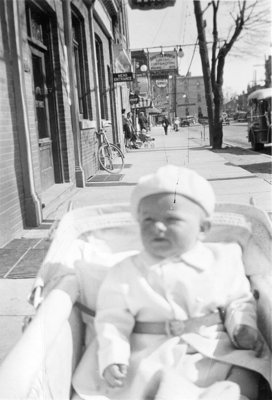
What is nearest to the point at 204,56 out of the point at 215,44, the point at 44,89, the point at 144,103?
the point at 215,44

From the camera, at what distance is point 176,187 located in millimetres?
1463

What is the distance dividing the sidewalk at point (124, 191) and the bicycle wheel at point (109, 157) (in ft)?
0.33

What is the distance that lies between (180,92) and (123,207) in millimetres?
514

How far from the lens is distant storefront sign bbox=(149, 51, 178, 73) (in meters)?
1.90

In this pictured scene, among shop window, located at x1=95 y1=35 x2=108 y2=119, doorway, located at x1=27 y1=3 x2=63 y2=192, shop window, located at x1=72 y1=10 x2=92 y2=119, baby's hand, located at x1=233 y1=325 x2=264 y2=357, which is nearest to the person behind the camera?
baby's hand, located at x1=233 y1=325 x2=264 y2=357

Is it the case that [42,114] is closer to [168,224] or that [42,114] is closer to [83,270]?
[83,270]

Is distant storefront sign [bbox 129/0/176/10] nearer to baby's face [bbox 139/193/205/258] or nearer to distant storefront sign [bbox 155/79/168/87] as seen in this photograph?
baby's face [bbox 139/193/205/258]

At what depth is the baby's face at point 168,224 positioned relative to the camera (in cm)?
144

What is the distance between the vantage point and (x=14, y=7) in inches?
187

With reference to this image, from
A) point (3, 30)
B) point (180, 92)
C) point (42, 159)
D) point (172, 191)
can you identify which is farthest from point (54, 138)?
point (172, 191)

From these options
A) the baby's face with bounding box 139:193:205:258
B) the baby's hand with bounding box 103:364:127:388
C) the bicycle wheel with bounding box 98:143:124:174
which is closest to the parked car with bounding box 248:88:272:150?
the bicycle wheel with bounding box 98:143:124:174

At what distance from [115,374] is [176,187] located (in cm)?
62

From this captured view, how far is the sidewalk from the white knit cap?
0.22 meters

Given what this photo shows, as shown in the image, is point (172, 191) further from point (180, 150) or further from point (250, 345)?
point (250, 345)
